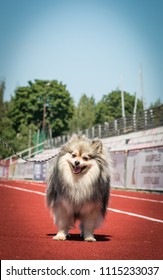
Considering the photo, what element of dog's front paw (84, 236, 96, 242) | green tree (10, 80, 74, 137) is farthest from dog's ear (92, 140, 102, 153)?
green tree (10, 80, 74, 137)

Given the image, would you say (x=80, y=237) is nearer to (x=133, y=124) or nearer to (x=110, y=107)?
(x=133, y=124)

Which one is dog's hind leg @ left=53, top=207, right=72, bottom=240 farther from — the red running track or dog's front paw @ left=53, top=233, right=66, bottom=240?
the red running track

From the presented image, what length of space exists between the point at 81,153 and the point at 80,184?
1.59 feet

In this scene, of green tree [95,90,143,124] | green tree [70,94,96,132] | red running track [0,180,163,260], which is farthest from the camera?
green tree [70,94,96,132]

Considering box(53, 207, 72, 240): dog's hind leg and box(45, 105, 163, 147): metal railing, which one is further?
box(45, 105, 163, 147): metal railing

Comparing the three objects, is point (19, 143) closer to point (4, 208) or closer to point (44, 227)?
point (4, 208)

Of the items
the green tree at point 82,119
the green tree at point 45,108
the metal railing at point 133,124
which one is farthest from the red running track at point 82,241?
the green tree at point 82,119

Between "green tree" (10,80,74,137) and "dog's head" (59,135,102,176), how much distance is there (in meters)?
60.6

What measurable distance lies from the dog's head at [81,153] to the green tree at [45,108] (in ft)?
199

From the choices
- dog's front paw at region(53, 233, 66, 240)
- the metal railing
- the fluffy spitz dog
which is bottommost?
dog's front paw at region(53, 233, 66, 240)

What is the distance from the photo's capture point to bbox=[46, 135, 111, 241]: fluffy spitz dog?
9.41 meters

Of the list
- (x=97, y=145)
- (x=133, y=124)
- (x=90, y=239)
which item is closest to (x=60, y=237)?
(x=90, y=239)

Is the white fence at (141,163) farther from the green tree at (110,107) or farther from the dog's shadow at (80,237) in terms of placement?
the green tree at (110,107)

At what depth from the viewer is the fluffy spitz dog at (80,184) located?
30.9 feet
